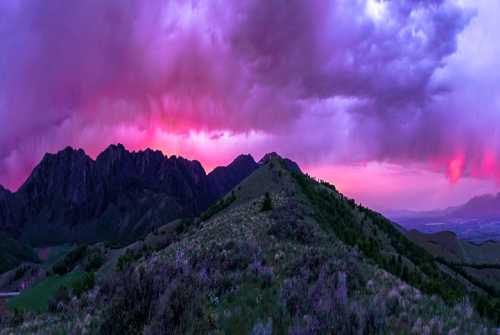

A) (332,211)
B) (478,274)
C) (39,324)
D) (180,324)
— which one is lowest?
(478,274)

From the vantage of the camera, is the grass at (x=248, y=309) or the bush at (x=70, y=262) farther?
the bush at (x=70, y=262)

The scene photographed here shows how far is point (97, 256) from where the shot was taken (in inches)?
2773

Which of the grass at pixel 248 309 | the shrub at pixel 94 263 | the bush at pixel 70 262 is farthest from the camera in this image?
the bush at pixel 70 262

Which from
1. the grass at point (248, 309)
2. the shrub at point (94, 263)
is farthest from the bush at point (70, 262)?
the grass at point (248, 309)

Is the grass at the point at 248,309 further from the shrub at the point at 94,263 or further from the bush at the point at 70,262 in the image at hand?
the bush at the point at 70,262

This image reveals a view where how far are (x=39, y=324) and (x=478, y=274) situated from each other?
10857 cm

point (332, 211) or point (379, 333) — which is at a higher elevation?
point (332, 211)

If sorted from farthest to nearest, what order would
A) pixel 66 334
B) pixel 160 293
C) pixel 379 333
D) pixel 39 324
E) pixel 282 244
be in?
pixel 282 244 → pixel 39 324 → pixel 66 334 → pixel 160 293 → pixel 379 333

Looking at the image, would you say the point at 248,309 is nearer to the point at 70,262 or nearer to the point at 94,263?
the point at 94,263

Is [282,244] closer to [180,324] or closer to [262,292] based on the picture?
[262,292]

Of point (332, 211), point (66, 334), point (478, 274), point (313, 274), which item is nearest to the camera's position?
point (66, 334)

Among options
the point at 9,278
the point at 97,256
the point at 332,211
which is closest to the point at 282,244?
the point at 332,211

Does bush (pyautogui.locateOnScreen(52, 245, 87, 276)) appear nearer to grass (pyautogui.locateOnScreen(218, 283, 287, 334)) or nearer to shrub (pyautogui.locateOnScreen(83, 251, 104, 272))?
shrub (pyautogui.locateOnScreen(83, 251, 104, 272))

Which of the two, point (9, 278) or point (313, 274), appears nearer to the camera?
point (313, 274)
